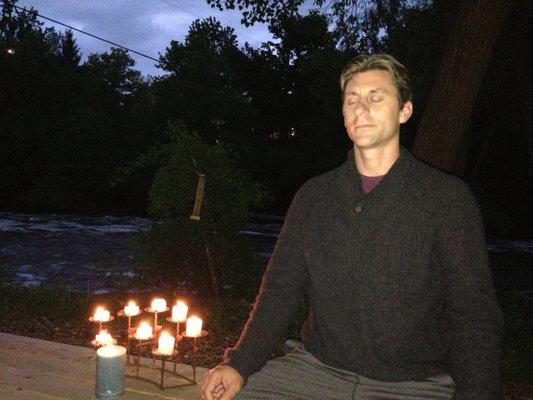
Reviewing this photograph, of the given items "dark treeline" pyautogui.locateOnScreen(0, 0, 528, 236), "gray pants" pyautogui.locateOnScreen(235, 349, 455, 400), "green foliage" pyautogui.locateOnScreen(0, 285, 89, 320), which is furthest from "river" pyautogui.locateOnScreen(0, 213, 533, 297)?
"gray pants" pyautogui.locateOnScreen(235, 349, 455, 400)

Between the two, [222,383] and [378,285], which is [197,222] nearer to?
[222,383]

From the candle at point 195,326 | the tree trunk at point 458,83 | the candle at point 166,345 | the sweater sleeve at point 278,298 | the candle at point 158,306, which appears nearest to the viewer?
the sweater sleeve at point 278,298

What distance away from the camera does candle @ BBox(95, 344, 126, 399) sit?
326 centimetres

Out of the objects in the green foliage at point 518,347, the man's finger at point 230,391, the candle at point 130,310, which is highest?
the man's finger at point 230,391

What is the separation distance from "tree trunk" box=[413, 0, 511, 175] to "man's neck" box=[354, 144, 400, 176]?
10.1ft

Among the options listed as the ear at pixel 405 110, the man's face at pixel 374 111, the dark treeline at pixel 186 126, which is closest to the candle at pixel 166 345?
the man's face at pixel 374 111

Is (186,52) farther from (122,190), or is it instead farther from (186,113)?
(122,190)

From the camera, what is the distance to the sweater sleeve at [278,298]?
218cm

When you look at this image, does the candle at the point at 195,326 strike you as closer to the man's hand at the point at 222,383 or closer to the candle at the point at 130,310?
the candle at the point at 130,310

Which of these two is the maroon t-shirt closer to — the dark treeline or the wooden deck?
the wooden deck

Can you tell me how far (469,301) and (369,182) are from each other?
1.99ft

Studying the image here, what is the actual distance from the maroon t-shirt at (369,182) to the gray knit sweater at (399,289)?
0.05 meters

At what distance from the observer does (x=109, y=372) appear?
3.29 m

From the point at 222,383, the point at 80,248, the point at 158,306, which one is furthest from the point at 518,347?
the point at 80,248
